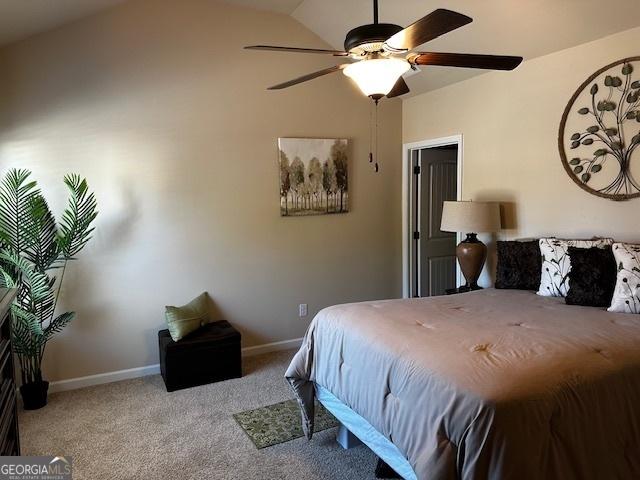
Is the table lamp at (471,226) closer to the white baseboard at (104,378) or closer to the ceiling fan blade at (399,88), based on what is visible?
the ceiling fan blade at (399,88)

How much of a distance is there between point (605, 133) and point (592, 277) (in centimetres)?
101

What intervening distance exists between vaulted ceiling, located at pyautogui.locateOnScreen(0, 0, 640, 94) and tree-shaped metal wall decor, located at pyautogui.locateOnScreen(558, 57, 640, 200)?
0.31 metres

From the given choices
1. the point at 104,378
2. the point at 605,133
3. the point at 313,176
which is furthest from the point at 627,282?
the point at 104,378

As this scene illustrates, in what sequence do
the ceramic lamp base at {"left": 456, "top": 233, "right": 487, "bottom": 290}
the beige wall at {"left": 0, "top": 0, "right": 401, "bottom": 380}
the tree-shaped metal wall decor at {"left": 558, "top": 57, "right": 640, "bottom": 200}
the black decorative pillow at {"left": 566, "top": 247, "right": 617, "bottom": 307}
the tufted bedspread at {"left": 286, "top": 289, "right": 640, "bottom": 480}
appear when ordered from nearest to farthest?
the tufted bedspread at {"left": 286, "top": 289, "right": 640, "bottom": 480}, the black decorative pillow at {"left": 566, "top": 247, "right": 617, "bottom": 307}, the tree-shaped metal wall decor at {"left": 558, "top": 57, "right": 640, "bottom": 200}, the beige wall at {"left": 0, "top": 0, "right": 401, "bottom": 380}, the ceramic lamp base at {"left": 456, "top": 233, "right": 487, "bottom": 290}

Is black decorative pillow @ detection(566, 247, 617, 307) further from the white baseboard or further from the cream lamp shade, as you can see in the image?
the white baseboard

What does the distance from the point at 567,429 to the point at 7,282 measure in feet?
11.0

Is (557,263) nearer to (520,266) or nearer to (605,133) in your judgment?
(520,266)

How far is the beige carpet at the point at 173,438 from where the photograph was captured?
253cm

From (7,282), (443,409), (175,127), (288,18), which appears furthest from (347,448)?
(288,18)

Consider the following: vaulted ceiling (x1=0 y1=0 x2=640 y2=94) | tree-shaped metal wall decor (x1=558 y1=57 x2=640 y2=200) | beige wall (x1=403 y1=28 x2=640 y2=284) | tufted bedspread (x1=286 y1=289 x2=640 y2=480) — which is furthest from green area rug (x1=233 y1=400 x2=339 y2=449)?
vaulted ceiling (x1=0 y1=0 x2=640 y2=94)

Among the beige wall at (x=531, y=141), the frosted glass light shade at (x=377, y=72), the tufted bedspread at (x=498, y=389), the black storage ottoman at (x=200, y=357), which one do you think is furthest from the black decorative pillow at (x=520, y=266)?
the black storage ottoman at (x=200, y=357)

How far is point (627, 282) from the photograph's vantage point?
2625mm

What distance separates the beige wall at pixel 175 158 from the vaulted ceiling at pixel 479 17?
283 millimetres

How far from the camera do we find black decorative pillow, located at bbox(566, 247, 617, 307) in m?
2.76
